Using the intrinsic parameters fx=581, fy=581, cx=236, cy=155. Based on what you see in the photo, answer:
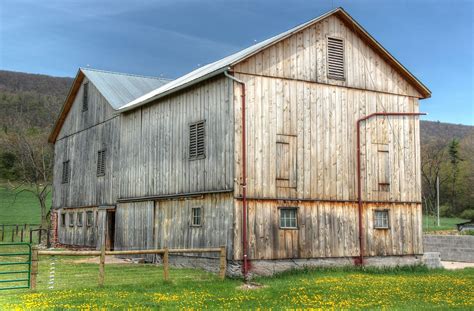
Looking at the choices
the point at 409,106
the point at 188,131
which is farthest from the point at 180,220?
the point at 409,106

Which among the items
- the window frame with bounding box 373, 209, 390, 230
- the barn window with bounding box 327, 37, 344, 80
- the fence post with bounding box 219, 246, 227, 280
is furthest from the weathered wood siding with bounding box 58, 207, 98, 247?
the barn window with bounding box 327, 37, 344, 80

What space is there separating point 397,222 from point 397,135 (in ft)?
11.6

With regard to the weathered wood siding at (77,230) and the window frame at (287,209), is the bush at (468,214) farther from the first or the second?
the window frame at (287,209)

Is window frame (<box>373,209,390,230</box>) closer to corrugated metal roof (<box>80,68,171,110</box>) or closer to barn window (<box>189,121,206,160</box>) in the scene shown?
barn window (<box>189,121,206,160</box>)

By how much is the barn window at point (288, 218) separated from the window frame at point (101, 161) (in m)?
12.7

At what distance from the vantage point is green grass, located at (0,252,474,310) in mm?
13352

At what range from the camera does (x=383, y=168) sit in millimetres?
23078

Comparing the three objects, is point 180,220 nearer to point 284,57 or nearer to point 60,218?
point 284,57

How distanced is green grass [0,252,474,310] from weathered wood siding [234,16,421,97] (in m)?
7.12

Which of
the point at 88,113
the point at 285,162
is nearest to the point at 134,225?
the point at 285,162

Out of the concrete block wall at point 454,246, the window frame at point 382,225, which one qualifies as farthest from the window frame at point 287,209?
the concrete block wall at point 454,246

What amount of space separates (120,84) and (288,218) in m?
16.8

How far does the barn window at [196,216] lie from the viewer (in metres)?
21.4

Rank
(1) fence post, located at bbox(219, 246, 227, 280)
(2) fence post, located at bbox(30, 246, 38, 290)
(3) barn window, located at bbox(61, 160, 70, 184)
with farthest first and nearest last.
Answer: (3) barn window, located at bbox(61, 160, 70, 184) → (1) fence post, located at bbox(219, 246, 227, 280) → (2) fence post, located at bbox(30, 246, 38, 290)
